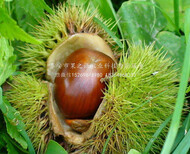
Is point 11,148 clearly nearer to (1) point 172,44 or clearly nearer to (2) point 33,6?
(2) point 33,6

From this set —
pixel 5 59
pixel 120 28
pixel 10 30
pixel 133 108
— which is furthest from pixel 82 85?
pixel 120 28

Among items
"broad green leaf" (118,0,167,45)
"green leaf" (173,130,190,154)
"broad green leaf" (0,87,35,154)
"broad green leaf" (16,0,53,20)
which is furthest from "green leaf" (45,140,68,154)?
"broad green leaf" (118,0,167,45)

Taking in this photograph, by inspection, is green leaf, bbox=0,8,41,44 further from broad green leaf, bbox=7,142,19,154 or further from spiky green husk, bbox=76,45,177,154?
broad green leaf, bbox=7,142,19,154

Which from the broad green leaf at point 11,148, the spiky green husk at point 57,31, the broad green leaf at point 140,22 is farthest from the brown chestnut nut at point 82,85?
the broad green leaf at point 140,22

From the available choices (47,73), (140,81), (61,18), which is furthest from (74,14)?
(140,81)

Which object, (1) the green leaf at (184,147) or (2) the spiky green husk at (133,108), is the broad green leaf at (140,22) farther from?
(1) the green leaf at (184,147)

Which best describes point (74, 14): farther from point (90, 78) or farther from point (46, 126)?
point (46, 126)
